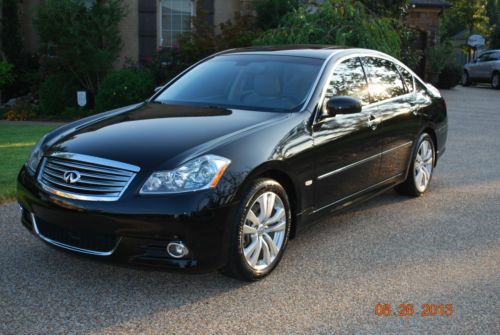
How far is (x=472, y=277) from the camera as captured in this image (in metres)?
4.46

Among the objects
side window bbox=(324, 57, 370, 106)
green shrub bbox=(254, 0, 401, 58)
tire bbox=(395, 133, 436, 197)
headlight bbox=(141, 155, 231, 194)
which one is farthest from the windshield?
green shrub bbox=(254, 0, 401, 58)

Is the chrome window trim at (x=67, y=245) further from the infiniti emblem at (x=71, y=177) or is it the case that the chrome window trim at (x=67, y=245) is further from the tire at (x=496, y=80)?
the tire at (x=496, y=80)

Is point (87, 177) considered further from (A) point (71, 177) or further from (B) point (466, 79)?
(B) point (466, 79)

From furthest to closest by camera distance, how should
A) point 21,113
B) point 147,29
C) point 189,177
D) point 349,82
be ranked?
point 147,29
point 21,113
point 349,82
point 189,177

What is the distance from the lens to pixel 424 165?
271 inches

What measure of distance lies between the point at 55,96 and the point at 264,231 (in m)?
13.6

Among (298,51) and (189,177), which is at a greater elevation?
(298,51)

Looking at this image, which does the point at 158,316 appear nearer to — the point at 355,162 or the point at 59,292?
the point at 59,292

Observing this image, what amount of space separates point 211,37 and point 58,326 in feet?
41.5

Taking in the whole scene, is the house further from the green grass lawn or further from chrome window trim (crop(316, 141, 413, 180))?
chrome window trim (crop(316, 141, 413, 180))

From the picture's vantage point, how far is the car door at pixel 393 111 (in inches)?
A: 231

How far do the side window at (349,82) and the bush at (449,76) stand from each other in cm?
2078

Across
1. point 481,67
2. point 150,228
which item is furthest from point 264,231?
point 481,67

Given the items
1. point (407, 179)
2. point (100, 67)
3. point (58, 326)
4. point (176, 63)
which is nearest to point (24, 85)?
point (100, 67)
